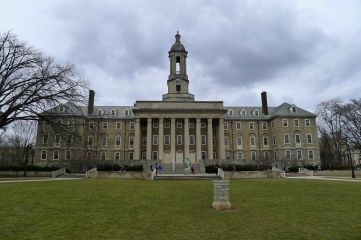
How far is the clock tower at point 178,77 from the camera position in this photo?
211 feet

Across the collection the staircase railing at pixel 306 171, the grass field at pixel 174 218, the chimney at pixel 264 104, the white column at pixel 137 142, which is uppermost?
the chimney at pixel 264 104

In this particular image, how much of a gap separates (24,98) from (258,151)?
52.1 metres

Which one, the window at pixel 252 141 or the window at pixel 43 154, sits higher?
the window at pixel 252 141

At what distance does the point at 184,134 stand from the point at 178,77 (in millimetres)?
13233

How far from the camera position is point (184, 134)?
5916 centimetres

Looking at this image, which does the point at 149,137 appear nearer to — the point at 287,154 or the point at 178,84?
the point at 178,84

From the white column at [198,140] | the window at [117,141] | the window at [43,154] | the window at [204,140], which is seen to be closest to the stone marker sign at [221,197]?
the white column at [198,140]

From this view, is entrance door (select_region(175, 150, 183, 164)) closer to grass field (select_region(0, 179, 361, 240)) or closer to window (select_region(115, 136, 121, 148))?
window (select_region(115, 136, 121, 148))

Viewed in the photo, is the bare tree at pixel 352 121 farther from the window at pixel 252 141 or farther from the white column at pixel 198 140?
the white column at pixel 198 140

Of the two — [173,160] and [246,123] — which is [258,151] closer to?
[246,123]

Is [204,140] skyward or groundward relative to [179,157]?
skyward

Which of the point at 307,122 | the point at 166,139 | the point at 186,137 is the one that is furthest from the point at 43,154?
the point at 307,122

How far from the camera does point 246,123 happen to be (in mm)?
70625

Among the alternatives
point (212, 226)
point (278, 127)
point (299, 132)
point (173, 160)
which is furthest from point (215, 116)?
point (212, 226)
